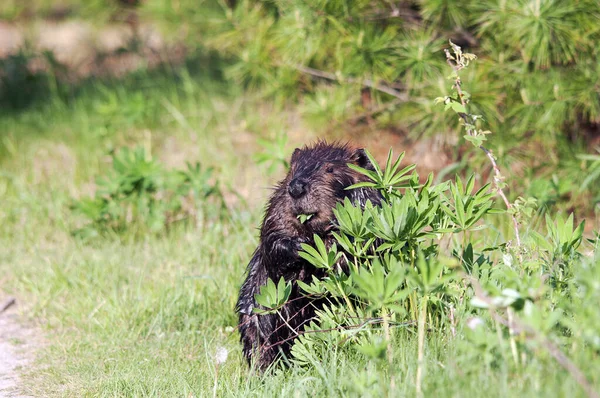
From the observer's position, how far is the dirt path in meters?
3.56

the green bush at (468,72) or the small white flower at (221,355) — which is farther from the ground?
the green bush at (468,72)

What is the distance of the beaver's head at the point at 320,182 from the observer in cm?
325

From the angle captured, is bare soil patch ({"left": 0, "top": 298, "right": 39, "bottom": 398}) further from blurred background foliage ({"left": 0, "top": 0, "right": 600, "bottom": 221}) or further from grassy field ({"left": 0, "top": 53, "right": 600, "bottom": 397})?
blurred background foliage ({"left": 0, "top": 0, "right": 600, "bottom": 221})

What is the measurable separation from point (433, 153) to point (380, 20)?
3.22 ft

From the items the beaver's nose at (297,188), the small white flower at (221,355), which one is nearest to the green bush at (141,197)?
the small white flower at (221,355)

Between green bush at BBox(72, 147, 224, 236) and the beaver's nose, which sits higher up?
the beaver's nose

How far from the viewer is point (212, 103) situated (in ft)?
22.4

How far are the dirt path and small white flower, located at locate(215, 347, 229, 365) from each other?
0.83 meters

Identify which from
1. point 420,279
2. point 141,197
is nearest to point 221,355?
point 420,279

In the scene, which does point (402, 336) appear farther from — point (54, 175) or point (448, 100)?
point (54, 175)

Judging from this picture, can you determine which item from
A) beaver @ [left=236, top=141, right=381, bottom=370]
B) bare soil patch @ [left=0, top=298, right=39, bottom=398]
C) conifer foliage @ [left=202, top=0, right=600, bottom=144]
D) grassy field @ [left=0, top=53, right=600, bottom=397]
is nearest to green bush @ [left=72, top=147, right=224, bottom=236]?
grassy field @ [left=0, top=53, right=600, bottom=397]

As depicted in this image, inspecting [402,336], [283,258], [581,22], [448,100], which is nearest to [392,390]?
[402,336]

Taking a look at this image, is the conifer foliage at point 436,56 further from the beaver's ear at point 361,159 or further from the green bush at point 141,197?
the beaver's ear at point 361,159

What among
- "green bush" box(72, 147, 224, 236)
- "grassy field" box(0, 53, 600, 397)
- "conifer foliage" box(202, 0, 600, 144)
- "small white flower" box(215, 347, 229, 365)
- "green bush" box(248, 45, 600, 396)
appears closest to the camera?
"green bush" box(248, 45, 600, 396)
